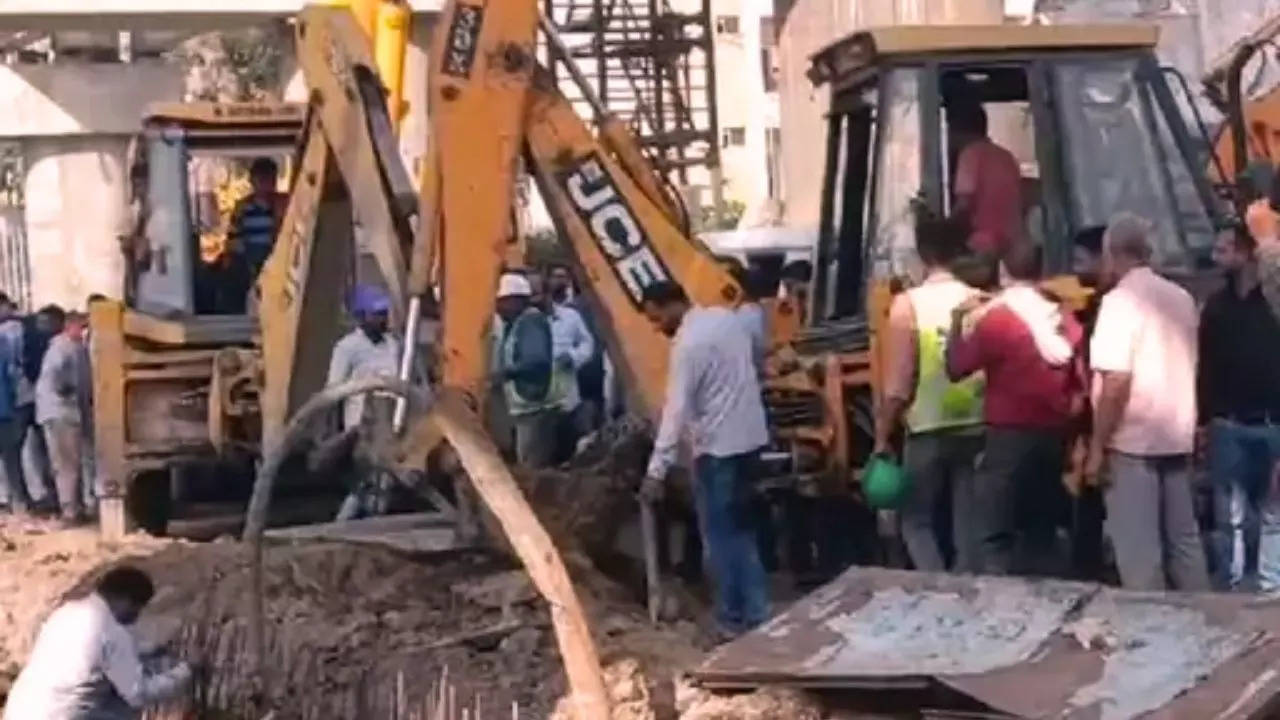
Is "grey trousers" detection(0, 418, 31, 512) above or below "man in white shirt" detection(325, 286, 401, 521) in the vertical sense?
below

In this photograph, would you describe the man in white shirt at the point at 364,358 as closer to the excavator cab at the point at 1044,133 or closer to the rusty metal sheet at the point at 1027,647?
the excavator cab at the point at 1044,133

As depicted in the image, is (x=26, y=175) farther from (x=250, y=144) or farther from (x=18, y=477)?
(x=250, y=144)

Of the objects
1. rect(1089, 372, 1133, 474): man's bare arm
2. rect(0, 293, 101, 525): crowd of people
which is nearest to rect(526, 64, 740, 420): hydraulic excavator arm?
rect(1089, 372, 1133, 474): man's bare arm

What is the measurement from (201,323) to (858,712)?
9.26 m

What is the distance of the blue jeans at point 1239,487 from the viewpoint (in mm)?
12125

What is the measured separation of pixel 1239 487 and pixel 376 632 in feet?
12.0

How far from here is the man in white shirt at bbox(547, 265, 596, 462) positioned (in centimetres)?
1738

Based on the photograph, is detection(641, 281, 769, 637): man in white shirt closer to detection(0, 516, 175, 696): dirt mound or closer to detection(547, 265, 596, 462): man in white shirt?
detection(0, 516, 175, 696): dirt mound

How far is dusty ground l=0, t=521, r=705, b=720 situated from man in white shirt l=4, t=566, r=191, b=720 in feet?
3.83

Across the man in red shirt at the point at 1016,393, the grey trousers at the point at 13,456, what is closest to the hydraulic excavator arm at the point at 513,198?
the man in red shirt at the point at 1016,393

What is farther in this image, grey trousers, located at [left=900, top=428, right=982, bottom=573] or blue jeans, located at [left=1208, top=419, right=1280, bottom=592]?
blue jeans, located at [left=1208, top=419, right=1280, bottom=592]

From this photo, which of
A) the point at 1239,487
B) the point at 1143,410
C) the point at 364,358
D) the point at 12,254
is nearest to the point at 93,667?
the point at 1143,410

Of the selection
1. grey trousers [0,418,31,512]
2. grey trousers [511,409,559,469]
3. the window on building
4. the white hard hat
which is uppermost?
the window on building

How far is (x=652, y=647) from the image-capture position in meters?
11.0
